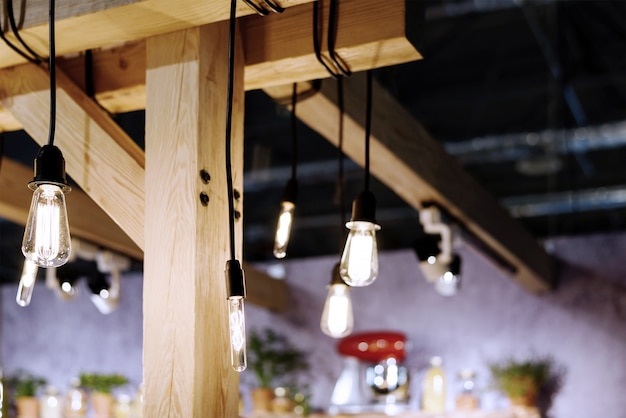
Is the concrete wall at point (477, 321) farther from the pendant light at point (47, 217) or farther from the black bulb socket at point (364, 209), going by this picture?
the pendant light at point (47, 217)

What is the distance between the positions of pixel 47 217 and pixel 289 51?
30.5 inches

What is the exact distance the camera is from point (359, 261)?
210 cm

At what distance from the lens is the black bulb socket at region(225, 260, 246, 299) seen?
5.95 feet

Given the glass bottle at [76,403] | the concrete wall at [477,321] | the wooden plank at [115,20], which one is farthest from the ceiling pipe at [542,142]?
the wooden plank at [115,20]

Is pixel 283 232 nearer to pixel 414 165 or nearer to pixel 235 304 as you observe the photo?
pixel 235 304

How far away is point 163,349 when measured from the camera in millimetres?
2033

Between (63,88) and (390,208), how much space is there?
24.4ft

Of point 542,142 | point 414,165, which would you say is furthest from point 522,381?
point 542,142

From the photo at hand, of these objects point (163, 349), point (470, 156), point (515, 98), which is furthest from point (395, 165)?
point (470, 156)

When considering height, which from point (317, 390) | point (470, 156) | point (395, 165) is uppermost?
point (470, 156)

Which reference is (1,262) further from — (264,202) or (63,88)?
(63,88)

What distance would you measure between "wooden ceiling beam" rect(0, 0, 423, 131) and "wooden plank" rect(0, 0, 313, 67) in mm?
254

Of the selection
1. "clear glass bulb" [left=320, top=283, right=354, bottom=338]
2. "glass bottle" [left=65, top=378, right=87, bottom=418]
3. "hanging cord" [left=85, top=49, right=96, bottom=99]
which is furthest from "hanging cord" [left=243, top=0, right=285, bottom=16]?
"glass bottle" [left=65, top=378, right=87, bottom=418]

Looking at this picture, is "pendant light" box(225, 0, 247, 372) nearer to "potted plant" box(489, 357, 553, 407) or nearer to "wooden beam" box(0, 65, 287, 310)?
"wooden beam" box(0, 65, 287, 310)
